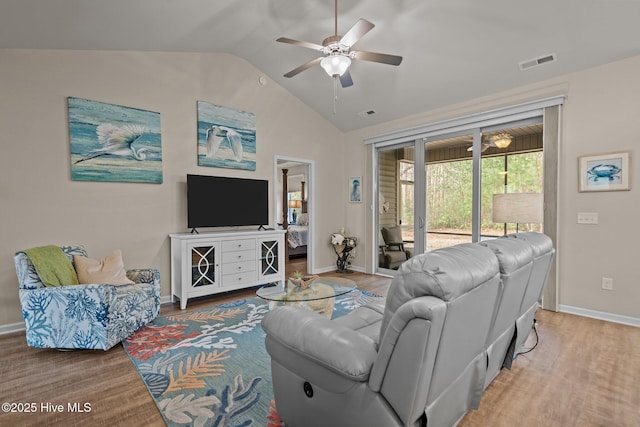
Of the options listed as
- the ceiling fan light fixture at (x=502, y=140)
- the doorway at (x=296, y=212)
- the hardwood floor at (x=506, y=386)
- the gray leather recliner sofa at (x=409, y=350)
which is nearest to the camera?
the gray leather recliner sofa at (x=409, y=350)

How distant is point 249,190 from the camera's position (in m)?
4.63

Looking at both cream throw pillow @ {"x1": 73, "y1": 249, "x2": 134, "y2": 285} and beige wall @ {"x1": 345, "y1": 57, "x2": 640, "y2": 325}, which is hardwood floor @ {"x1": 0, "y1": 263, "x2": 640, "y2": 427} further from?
cream throw pillow @ {"x1": 73, "y1": 249, "x2": 134, "y2": 285}

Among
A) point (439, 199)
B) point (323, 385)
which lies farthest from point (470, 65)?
point (323, 385)

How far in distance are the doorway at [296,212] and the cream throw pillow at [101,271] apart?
2295 mm

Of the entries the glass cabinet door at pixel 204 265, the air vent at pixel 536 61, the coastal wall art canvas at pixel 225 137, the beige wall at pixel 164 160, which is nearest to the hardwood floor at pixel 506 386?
the beige wall at pixel 164 160

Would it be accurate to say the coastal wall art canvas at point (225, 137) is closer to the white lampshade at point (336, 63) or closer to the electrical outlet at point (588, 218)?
the white lampshade at point (336, 63)

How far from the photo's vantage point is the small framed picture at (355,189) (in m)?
5.91

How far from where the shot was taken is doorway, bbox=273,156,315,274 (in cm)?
566

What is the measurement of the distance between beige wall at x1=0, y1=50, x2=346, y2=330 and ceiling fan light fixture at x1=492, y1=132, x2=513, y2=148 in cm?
323

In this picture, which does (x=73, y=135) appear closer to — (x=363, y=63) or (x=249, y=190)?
(x=249, y=190)

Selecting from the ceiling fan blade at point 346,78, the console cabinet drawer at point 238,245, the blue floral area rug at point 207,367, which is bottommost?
the blue floral area rug at point 207,367

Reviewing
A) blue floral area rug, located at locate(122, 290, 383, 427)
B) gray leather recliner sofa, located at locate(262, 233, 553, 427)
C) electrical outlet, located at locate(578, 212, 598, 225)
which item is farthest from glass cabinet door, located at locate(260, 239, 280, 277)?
electrical outlet, located at locate(578, 212, 598, 225)

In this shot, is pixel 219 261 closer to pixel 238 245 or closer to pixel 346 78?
pixel 238 245

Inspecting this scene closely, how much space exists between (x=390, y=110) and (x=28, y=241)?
Answer: 485 centimetres
